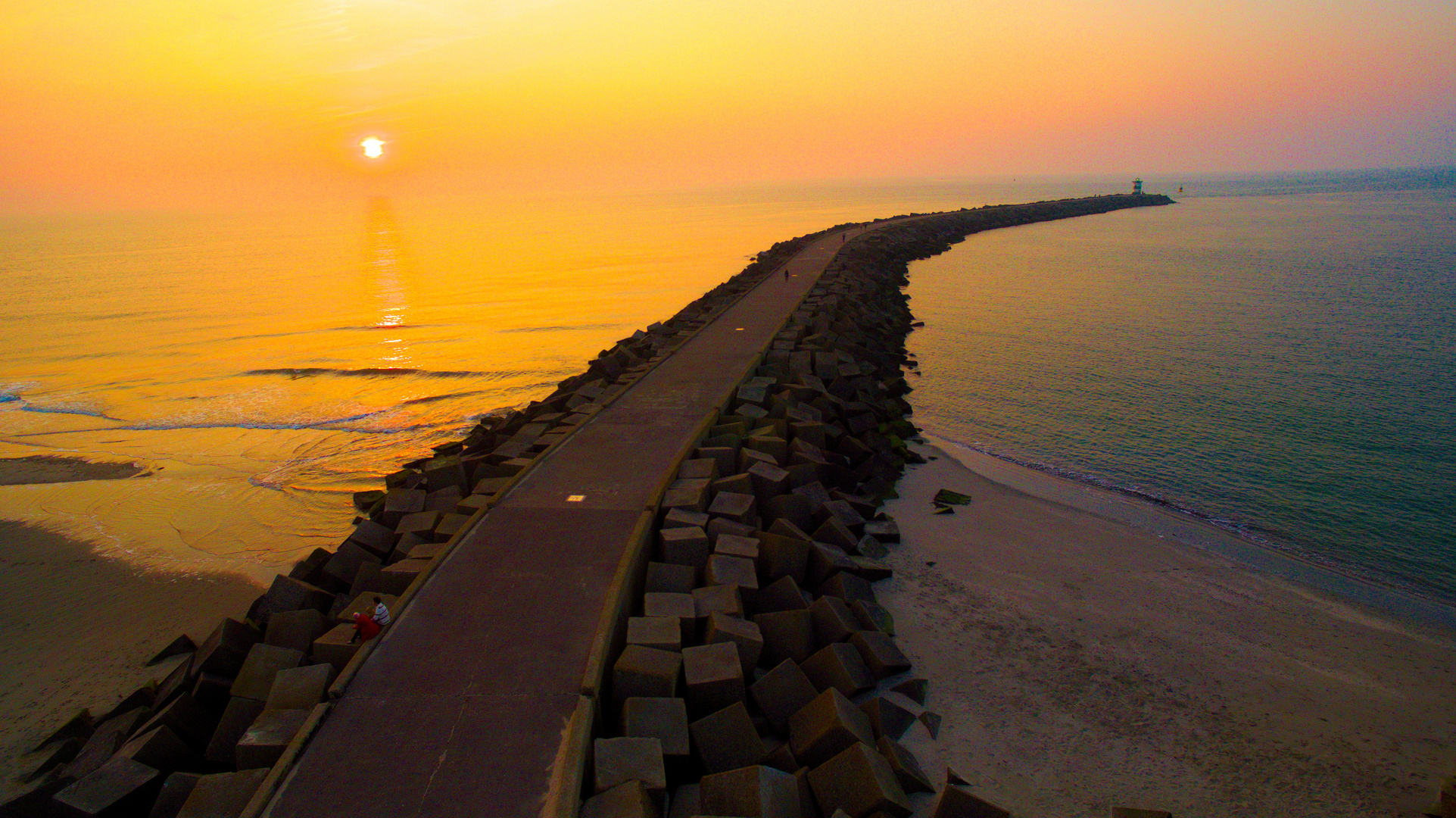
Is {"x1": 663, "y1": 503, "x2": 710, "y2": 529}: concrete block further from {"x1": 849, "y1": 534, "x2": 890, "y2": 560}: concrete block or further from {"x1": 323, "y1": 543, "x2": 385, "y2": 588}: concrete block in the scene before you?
{"x1": 323, "y1": 543, "x2": 385, "y2": 588}: concrete block

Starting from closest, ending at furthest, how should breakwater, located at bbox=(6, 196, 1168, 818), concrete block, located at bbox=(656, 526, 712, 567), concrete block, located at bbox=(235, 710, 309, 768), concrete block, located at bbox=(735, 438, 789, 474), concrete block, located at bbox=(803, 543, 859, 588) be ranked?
breakwater, located at bbox=(6, 196, 1168, 818) → concrete block, located at bbox=(235, 710, 309, 768) → concrete block, located at bbox=(656, 526, 712, 567) → concrete block, located at bbox=(803, 543, 859, 588) → concrete block, located at bbox=(735, 438, 789, 474)

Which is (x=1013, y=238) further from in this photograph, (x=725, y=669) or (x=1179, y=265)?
(x=725, y=669)

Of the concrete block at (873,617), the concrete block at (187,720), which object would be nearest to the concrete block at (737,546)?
the concrete block at (873,617)

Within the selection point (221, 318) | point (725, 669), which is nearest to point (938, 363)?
point (725, 669)

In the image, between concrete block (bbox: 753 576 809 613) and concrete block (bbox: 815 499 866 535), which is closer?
concrete block (bbox: 753 576 809 613)

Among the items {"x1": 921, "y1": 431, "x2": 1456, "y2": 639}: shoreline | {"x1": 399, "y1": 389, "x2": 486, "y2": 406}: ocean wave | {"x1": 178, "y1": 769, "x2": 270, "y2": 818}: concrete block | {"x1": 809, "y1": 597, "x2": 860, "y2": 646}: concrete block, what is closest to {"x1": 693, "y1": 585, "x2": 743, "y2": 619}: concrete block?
{"x1": 809, "y1": 597, "x2": 860, "y2": 646}: concrete block

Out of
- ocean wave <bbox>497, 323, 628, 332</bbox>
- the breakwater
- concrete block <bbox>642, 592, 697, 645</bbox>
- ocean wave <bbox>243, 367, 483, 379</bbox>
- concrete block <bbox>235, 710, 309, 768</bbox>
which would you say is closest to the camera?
the breakwater

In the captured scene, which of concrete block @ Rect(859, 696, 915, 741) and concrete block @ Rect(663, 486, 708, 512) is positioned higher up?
concrete block @ Rect(663, 486, 708, 512)
